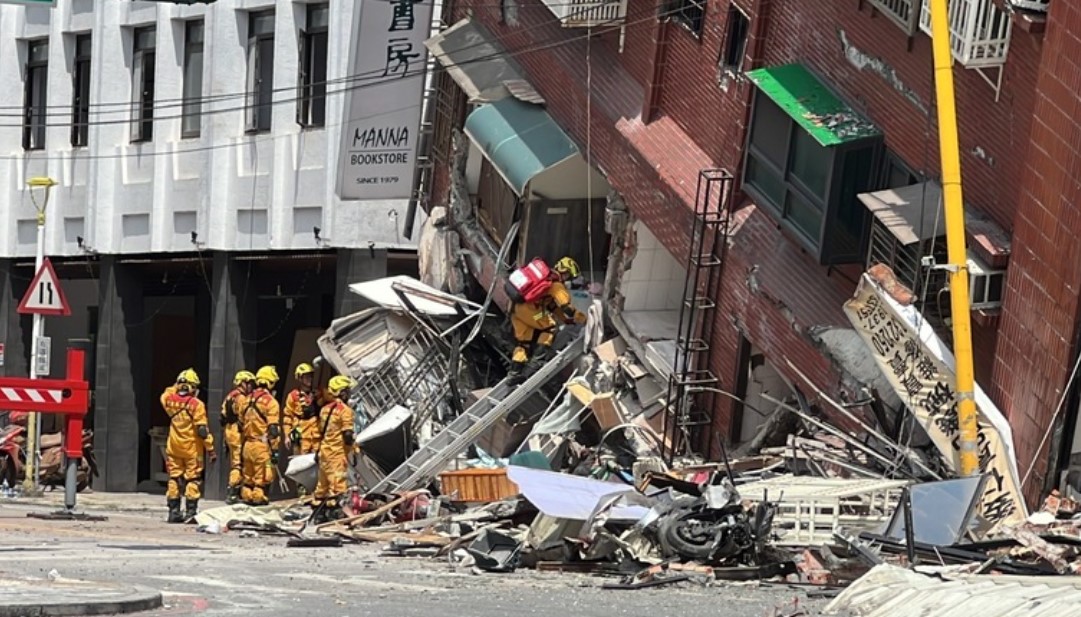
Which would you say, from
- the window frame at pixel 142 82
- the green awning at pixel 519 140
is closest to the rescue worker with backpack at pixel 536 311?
the green awning at pixel 519 140

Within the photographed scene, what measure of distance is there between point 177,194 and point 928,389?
71.2ft

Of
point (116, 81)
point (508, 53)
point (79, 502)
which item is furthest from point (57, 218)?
point (508, 53)

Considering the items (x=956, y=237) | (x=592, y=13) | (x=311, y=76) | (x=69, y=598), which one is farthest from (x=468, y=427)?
(x=69, y=598)

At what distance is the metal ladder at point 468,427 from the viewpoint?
85.7ft

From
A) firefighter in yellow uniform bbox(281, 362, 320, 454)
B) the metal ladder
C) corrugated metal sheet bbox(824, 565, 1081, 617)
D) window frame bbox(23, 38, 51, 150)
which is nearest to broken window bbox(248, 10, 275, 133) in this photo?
window frame bbox(23, 38, 51, 150)

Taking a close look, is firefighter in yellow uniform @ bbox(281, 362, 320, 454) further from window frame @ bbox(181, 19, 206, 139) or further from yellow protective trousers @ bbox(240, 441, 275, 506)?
window frame @ bbox(181, 19, 206, 139)

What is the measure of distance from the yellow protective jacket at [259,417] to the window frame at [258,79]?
13.6 metres

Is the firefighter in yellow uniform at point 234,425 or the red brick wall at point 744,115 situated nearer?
the red brick wall at point 744,115

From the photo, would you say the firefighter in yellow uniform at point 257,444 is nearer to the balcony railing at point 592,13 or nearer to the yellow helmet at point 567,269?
the yellow helmet at point 567,269

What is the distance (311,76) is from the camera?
36250 mm

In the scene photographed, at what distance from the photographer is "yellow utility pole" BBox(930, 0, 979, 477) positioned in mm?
19094

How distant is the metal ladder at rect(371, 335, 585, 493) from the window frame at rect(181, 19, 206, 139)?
44.0 feet

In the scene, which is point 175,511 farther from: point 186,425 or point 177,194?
point 177,194

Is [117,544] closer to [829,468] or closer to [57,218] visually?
[829,468]
